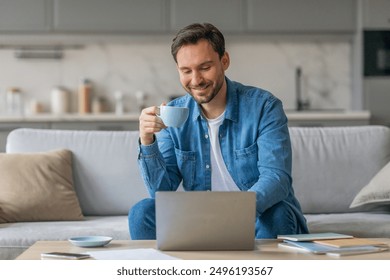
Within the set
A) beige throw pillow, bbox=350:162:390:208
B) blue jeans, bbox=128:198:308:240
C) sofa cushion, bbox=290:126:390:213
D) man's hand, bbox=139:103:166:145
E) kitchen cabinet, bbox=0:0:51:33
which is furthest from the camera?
kitchen cabinet, bbox=0:0:51:33

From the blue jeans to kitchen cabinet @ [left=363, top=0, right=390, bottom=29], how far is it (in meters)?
4.00

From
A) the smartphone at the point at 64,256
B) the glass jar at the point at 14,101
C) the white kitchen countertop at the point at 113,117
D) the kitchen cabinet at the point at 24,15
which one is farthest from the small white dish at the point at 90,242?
the glass jar at the point at 14,101

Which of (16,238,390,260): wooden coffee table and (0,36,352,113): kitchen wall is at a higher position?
(0,36,352,113): kitchen wall

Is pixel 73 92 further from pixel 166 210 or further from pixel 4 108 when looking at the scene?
pixel 166 210

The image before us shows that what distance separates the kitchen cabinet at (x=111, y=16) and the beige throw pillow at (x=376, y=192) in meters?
3.24

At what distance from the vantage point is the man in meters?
2.54

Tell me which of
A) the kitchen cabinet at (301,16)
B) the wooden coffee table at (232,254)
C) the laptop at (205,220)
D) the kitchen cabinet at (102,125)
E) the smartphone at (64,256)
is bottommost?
the wooden coffee table at (232,254)

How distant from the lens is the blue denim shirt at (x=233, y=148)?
2.57 metres

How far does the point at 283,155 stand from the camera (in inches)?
101

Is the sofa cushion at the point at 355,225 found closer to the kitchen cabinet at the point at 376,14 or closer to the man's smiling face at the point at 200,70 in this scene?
the man's smiling face at the point at 200,70

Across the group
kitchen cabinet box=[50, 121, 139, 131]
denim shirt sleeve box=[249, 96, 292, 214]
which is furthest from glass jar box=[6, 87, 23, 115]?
denim shirt sleeve box=[249, 96, 292, 214]

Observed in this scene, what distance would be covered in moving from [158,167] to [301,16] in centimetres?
398

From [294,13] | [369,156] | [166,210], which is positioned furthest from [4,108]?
[166,210]

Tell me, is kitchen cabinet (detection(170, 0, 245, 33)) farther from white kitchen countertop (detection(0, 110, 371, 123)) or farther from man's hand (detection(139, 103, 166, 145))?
man's hand (detection(139, 103, 166, 145))
